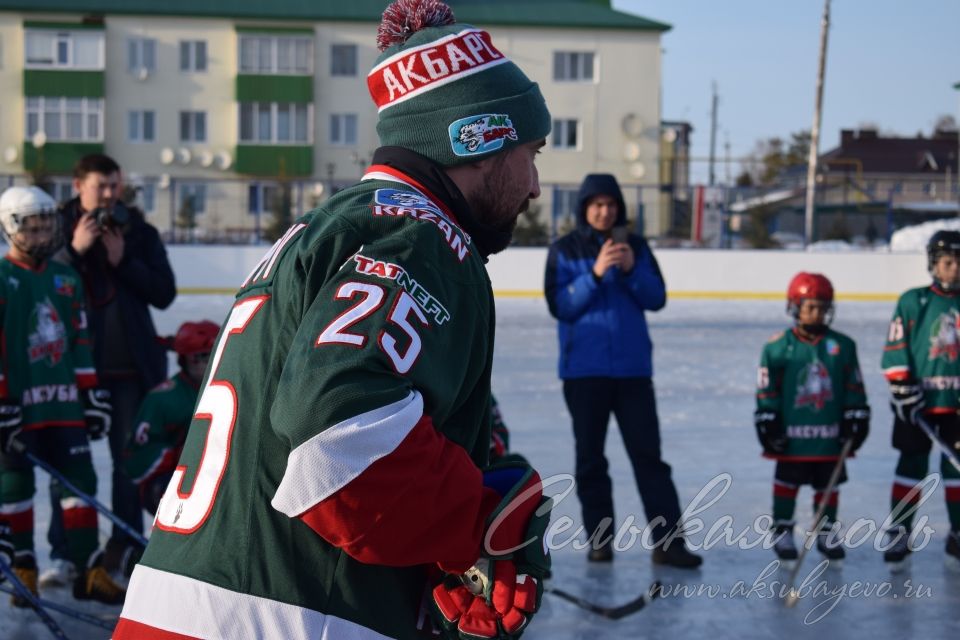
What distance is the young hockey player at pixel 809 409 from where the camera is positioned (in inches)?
186

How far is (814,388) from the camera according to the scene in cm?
478

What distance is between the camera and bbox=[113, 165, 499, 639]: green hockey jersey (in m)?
1.25

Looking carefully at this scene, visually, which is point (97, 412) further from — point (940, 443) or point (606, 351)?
point (940, 443)

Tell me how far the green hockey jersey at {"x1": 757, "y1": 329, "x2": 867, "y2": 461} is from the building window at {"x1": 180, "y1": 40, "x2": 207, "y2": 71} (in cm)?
2967

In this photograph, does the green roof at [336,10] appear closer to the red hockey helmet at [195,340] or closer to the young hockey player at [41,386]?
the red hockey helmet at [195,340]

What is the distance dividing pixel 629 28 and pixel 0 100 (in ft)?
56.5

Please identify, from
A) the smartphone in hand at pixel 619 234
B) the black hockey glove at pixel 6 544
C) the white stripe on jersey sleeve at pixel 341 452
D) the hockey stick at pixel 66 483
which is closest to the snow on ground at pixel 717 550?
the black hockey glove at pixel 6 544

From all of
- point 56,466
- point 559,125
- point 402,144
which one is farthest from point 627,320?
point 559,125

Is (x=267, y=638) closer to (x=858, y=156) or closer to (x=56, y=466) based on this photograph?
(x=56, y=466)

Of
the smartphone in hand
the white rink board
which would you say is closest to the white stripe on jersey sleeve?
the smartphone in hand

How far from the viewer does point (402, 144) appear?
5.12 feet

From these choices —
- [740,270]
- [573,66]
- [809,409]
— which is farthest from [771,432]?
[573,66]

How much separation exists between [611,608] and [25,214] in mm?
2411

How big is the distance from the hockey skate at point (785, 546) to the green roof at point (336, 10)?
92.3 ft
